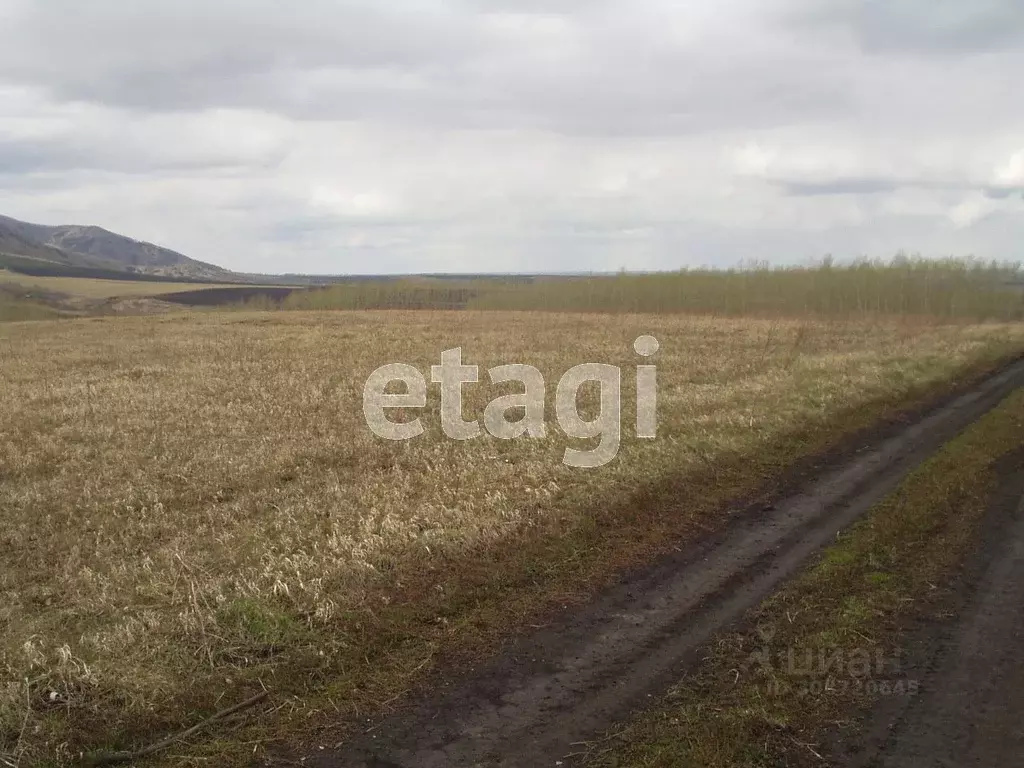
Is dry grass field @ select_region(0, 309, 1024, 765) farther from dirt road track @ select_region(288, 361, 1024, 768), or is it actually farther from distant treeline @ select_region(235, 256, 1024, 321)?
distant treeline @ select_region(235, 256, 1024, 321)

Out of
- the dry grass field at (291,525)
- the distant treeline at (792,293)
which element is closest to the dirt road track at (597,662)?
the dry grass field at (291,525)

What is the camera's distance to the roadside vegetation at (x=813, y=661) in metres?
5.31

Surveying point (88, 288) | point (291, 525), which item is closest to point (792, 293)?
point (291, 525)

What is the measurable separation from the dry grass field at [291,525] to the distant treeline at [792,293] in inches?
2362

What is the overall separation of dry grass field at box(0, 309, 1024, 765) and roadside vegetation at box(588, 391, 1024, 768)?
2.05 meters

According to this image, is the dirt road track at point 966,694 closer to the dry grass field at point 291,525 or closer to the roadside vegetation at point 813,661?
the roadside vegetation at point 813,661

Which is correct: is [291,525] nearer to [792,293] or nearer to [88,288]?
[792,293]

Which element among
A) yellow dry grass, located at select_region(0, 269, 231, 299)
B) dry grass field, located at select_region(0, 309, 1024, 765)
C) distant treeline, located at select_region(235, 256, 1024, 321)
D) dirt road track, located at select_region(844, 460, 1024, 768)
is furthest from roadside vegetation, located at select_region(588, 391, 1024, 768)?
yellow dry grass, located at select_region(0, 269, 231, 299)

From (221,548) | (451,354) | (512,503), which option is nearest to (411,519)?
(512,503)

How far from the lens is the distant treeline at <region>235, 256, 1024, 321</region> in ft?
257

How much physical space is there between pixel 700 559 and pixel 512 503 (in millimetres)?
2882

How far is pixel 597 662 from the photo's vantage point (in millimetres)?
A: 6637

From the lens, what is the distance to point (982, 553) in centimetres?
898

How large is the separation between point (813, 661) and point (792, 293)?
279ft
